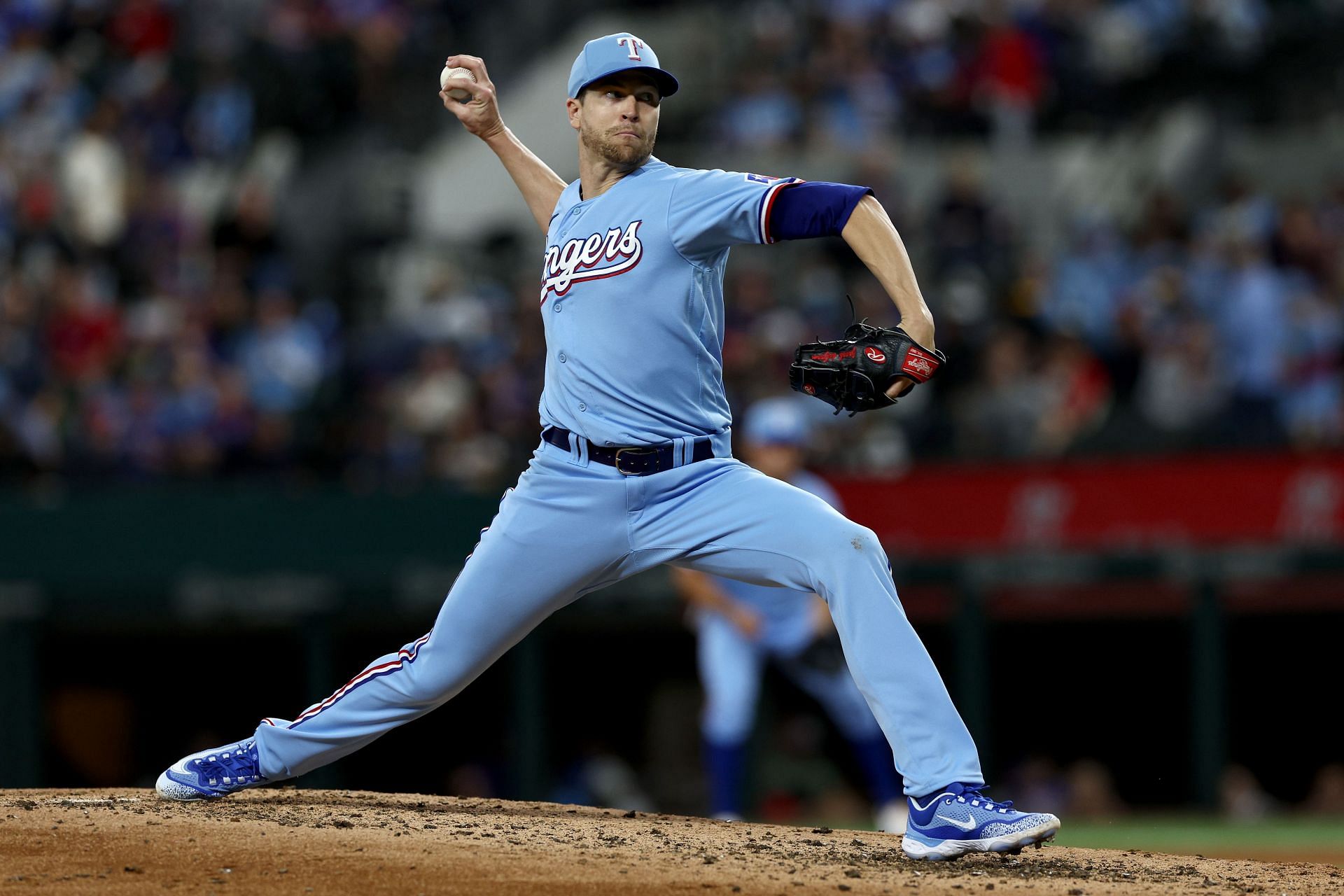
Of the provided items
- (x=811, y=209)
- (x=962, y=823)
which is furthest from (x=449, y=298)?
Result: (x=962, y=823)

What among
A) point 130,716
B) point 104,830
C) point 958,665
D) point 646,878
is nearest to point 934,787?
point 646,878

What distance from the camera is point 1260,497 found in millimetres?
10133

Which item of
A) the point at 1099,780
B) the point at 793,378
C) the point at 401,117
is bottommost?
the point at 1099,780

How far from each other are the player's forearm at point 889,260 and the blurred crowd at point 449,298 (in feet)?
20.5

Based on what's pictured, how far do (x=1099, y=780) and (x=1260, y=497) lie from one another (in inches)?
72.2

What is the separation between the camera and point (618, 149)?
4633 mm

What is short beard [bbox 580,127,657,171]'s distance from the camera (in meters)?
4.63

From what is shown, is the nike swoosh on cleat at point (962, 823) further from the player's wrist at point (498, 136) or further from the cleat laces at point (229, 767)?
the player's wrist at point (498, 136)

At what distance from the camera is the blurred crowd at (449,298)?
1062 centimetres

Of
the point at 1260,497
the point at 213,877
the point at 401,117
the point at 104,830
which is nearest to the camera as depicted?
the point at 213,877

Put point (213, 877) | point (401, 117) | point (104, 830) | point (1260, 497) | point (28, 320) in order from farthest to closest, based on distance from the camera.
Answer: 1. point (401, 117)
2. point (28, 320)
3. point (1260, 497)
4. point (104, 830)
5. point (213, 877)

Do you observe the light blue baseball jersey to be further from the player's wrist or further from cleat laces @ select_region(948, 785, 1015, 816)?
cleat laces @ select_region(948, 785, 1015, 816)

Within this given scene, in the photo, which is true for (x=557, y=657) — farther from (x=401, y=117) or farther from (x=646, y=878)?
(x=646, y=878)

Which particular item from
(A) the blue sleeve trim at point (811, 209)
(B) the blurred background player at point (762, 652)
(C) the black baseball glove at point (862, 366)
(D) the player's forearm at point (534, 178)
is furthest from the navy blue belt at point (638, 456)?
(B) the blurred background player at point (762, 652)
